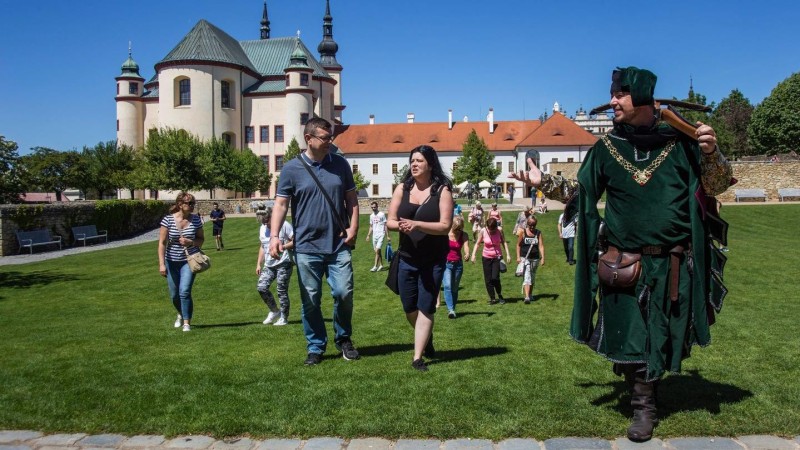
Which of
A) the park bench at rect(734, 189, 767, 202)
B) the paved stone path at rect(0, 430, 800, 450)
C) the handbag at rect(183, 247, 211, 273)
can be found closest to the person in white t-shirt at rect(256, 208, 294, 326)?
the handbag at rect(183, 247, 211, 273)

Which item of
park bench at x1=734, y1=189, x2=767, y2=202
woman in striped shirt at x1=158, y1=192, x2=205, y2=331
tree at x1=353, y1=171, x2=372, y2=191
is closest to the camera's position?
woman in striped shirt at x1=158, y1=192, x2=205, y2=331

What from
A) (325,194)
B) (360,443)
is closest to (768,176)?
(325,194)

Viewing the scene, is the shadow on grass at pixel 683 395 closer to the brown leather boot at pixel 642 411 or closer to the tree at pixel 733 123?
the brown leather boot at pixel 642 411

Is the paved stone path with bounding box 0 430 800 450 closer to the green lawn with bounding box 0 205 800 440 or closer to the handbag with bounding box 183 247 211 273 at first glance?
the green lawn with bounding box 0 205 800 440

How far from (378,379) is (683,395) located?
2.42 metres

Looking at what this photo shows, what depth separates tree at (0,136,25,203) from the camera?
59.7 m

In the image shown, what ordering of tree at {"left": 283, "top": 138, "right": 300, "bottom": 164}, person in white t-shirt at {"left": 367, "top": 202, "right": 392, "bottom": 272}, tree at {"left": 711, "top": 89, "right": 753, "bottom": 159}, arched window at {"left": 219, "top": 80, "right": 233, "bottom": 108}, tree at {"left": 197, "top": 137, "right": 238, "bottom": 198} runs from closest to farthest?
person in white t-shirt at {"left": 367, "top": 202, "right": 392, "bottom": 272} < tree at {"left": 197, "top": 137, "right": 238, "bottom": 198} < tree at {"left": 283, "top": 138, "right": 300, "bottom": 164} < arched window at {"left": 219, "top": 80, "right": 233, "bottom": 108} < tree at {"left": 711, "top": 89, "right": 753, "bottom": 159}

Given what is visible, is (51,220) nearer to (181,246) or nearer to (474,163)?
(181,246)

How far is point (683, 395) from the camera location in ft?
16.6

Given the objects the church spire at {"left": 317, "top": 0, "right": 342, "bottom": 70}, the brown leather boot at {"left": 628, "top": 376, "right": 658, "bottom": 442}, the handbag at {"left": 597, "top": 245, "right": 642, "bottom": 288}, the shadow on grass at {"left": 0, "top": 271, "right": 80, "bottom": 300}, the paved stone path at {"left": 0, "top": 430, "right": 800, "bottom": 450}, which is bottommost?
the shadow on grass at {"left": 0, "top": 271, "right": 80, "bottom": 300}

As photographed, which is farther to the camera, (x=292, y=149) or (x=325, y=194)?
(x=292, y=149)

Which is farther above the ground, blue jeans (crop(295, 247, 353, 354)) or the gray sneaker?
blue jeans (crop(295, 247, 353, 354))

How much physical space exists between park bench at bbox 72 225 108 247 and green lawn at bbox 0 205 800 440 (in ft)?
71.2

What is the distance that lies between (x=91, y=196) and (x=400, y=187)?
82422 mm
